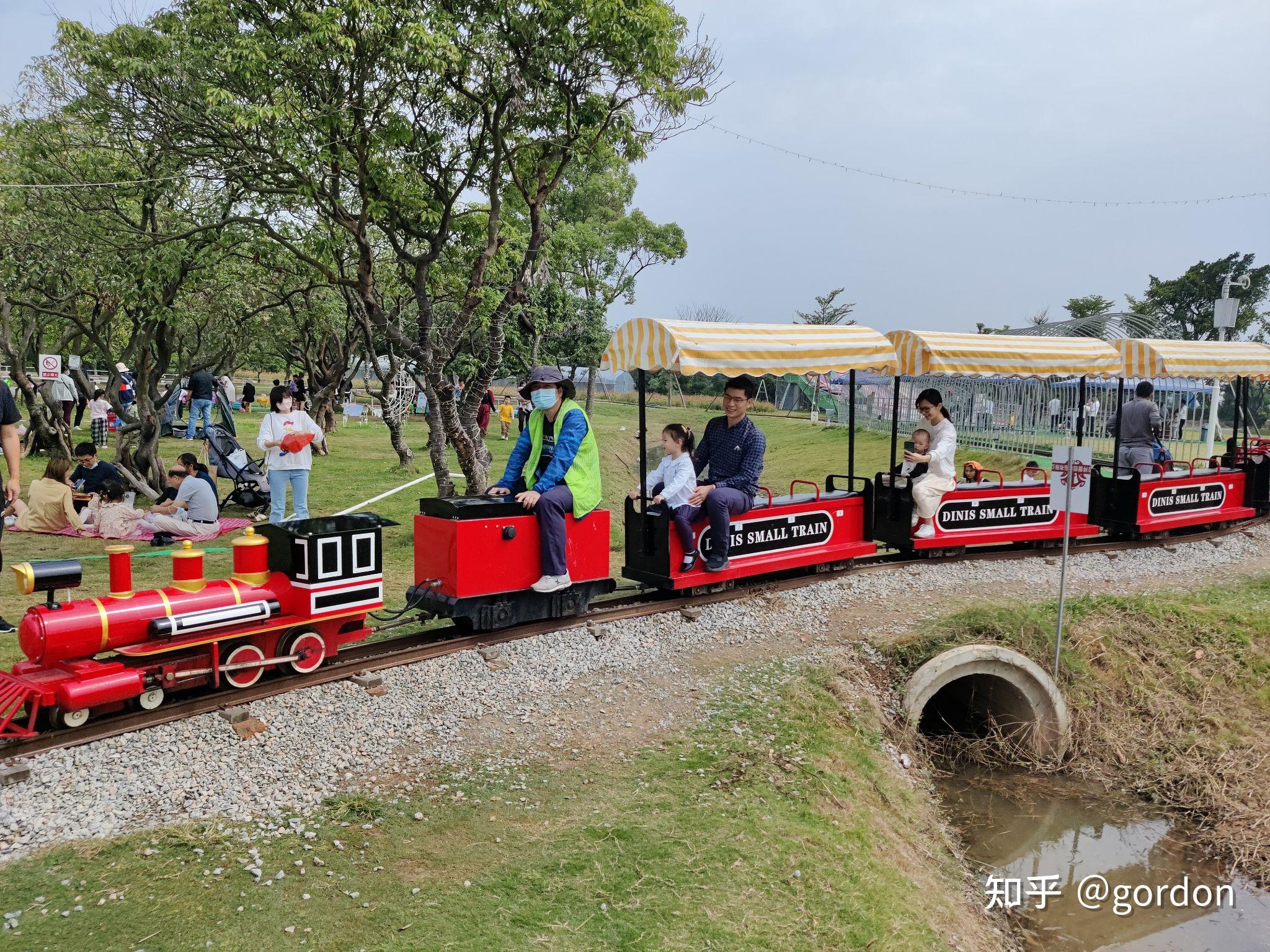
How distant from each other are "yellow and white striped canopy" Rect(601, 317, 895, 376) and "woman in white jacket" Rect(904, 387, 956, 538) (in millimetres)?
1145

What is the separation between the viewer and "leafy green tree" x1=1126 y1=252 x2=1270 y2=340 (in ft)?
113

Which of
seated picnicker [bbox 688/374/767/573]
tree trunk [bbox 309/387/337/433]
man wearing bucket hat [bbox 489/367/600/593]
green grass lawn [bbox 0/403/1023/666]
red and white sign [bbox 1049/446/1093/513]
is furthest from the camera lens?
tree trunk [bbox 309/387/337/433]

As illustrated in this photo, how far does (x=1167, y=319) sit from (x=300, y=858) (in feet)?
136

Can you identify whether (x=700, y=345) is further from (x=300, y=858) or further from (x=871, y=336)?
(x=300, y=858)

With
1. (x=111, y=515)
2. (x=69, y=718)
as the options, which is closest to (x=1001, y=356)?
(x=69, y=718)

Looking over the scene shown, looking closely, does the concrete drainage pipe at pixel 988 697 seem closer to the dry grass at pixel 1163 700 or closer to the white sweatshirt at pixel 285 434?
the dry grass at pixel 1163 700

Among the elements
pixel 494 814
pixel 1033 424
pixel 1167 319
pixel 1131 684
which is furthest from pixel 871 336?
pixel 1167 319

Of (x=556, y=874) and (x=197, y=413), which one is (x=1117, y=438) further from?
(x=197, y=413)

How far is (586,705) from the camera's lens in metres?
6.18

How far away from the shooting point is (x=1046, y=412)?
2342 centimetres

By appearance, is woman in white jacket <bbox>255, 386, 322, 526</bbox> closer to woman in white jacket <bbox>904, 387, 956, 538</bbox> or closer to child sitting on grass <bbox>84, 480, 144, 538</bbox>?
child sitting on grass <bbox>84, 480, 144, 538</bbox>

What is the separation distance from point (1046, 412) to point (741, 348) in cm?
1832

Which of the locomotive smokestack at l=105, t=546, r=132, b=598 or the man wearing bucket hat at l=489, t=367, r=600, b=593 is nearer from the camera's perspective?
the locomotive smokestack at l=105, t=546, r=132, b=598

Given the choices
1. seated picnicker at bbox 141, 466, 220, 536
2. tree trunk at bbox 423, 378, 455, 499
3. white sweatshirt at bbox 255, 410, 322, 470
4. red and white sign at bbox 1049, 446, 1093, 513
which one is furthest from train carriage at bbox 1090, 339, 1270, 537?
seated picnicker at bbox 141, 466, 220, 536
